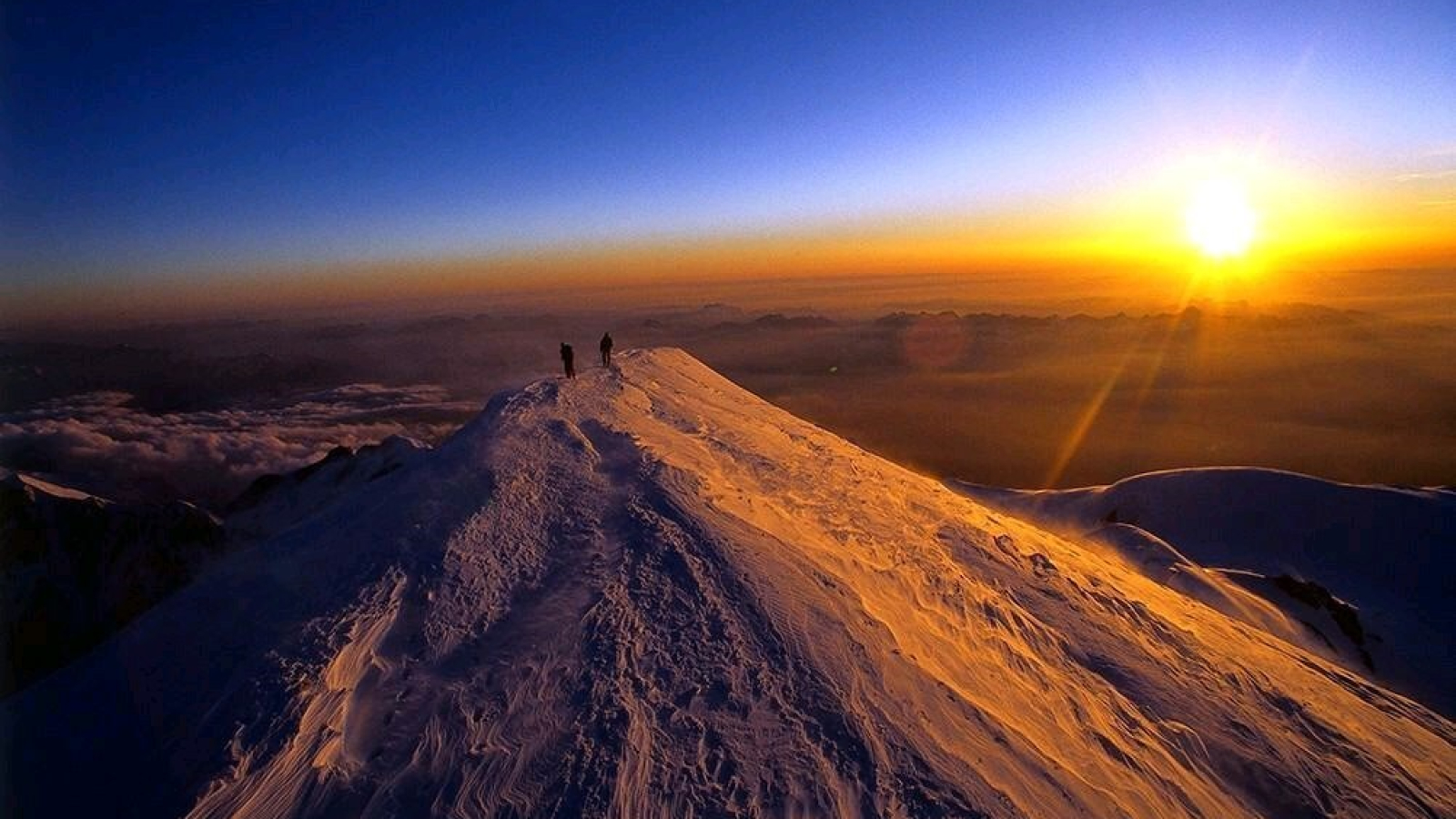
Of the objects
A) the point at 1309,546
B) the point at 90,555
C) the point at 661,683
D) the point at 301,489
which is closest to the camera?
the point at 661,683

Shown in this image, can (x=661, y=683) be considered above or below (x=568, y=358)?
below

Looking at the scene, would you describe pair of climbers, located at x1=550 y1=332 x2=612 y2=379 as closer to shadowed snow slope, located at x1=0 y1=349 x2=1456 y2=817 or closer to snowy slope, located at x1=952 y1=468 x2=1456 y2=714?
shadowed snow slope, located at x1=0 y1=349 x2=1456 y2=817

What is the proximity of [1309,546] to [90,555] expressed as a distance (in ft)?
256

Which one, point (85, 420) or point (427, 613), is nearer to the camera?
point (427, 613)

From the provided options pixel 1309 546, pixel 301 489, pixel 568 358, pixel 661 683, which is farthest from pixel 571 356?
pixel 1309 546

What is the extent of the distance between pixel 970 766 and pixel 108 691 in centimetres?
1033

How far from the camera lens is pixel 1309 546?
39219 millimetres

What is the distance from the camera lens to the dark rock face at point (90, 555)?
39.4 meters

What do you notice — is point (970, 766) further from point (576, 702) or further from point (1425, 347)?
point (1425, 347)

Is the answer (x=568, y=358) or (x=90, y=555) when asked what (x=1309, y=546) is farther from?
(x=90, y=555)

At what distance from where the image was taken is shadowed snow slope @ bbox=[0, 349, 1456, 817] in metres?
6.26

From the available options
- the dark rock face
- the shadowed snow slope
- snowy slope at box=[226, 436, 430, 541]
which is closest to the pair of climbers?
the shadowed snow slope

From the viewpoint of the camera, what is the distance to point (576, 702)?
693 cm

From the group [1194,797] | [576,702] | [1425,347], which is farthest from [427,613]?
[1425,347]
